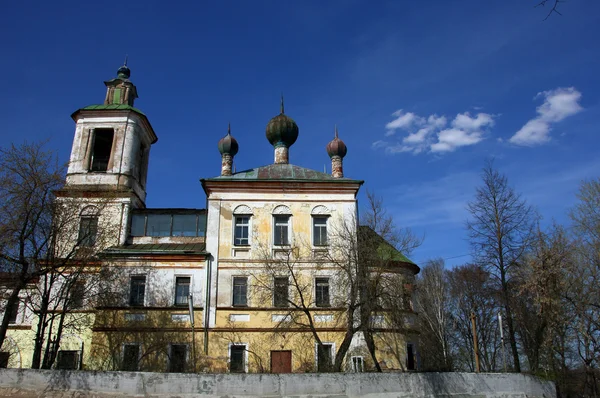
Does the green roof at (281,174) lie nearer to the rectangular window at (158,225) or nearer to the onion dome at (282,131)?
the onion dome at (282,131)

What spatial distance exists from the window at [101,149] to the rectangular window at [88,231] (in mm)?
4392

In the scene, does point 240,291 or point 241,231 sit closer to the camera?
point 240,291

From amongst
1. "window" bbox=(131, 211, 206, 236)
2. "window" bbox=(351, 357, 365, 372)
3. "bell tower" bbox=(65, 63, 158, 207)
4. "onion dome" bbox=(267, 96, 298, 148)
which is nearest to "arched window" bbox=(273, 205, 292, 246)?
"window" bbox=(131, 211, 206, 236)

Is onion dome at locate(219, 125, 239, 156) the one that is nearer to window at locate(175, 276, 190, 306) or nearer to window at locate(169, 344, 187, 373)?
window at locate(175, 276, 190, 306)

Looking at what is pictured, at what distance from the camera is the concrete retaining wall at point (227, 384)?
A: 1498 centimetres

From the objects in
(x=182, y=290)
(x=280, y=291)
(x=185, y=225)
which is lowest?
(x=280, y=291)

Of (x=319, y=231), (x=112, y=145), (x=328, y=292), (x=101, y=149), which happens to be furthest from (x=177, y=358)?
(x=101, y=149)

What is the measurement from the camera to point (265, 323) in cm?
2406

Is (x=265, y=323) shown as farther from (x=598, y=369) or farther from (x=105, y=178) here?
(x=598, y=369)

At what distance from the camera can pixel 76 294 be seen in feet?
73.4

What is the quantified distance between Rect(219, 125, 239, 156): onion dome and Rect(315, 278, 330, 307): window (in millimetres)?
9117

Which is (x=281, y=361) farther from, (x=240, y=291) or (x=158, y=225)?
(x=158, y=225)

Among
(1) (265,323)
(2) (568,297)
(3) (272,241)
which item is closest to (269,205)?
(3) (272,241)

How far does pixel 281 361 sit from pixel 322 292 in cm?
383
